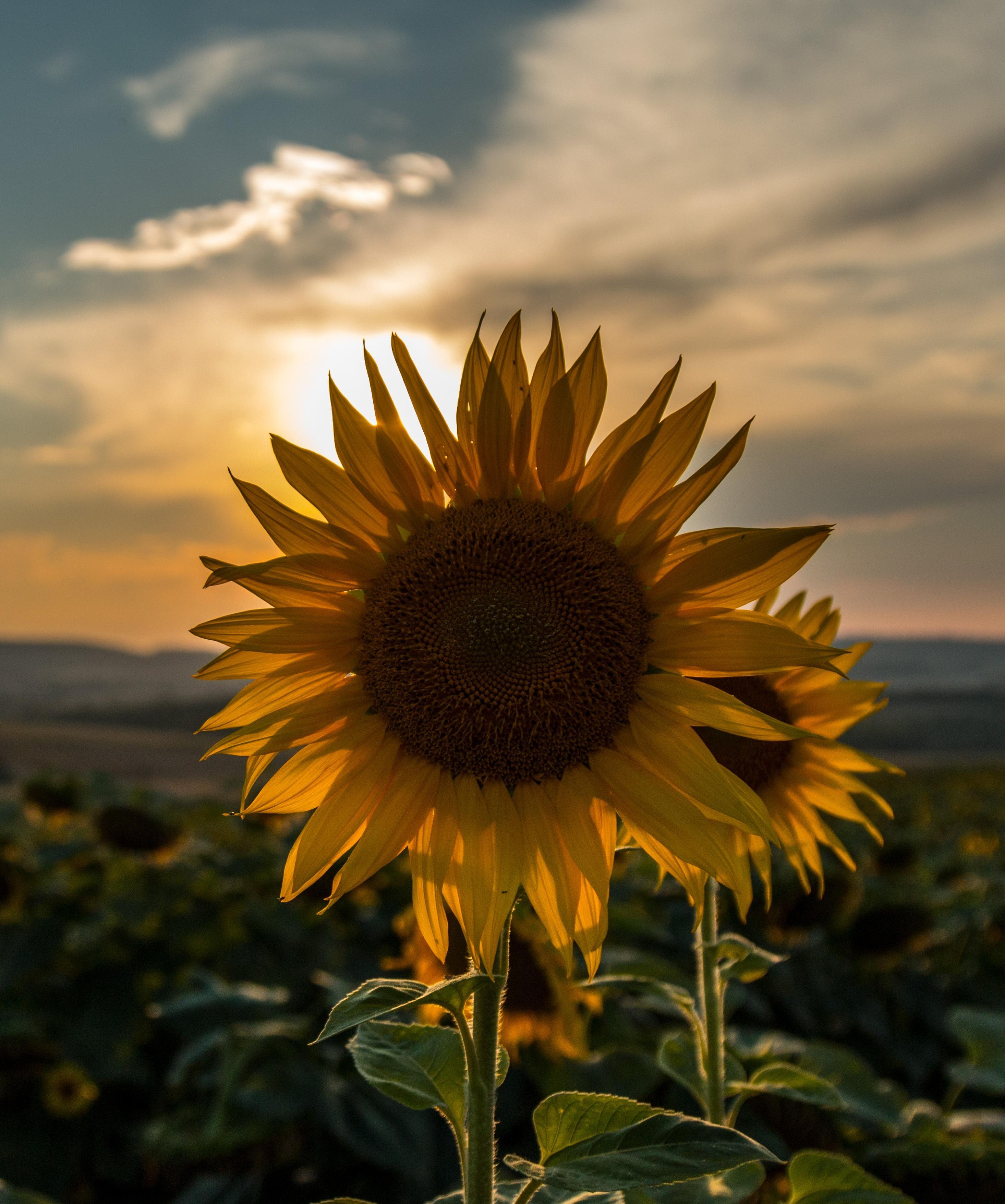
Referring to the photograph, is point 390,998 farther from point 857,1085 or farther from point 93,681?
point 93,681

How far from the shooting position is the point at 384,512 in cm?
146

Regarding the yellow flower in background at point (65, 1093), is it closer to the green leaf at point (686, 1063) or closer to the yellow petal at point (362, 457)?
the green leaf at point (686, 1063)

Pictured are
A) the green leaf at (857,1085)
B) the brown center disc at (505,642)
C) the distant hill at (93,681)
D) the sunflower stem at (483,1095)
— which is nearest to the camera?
the sunflower stem at (483,1095)

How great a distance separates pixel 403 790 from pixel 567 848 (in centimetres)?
26

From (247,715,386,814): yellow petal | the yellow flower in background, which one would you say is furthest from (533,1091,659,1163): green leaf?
the yellow flower in background

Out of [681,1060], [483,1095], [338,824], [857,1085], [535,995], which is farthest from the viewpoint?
[535,995]

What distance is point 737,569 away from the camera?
1312mm

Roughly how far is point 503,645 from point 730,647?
34 centimetres

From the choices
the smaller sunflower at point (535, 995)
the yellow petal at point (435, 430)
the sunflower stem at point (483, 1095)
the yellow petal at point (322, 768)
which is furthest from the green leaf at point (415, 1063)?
the smaller sunflower at point (535, 995)

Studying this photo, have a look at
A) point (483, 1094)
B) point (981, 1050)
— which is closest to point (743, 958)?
point (483, 1094)

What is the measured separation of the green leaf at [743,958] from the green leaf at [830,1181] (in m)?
0.27

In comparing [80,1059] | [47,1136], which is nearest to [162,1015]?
[80,1059]

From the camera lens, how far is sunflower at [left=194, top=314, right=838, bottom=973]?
1310mm

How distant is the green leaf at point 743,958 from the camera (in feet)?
4.84
